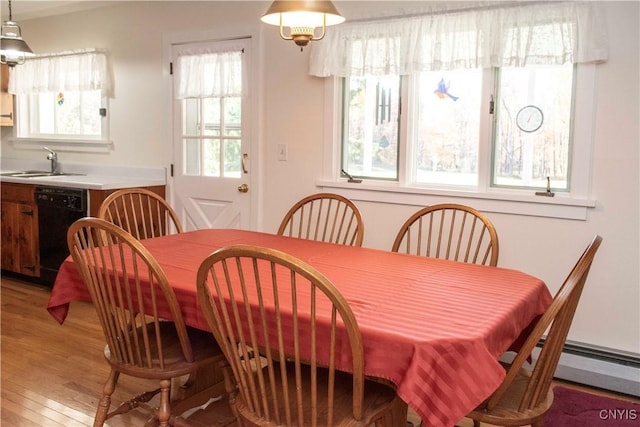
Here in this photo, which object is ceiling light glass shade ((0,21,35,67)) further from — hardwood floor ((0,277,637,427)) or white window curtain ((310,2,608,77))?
white window curtain ((310,2,608,77))

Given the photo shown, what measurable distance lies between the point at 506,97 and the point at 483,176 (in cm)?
44

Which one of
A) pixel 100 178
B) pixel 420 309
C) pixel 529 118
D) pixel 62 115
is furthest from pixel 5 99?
pixel 420 309

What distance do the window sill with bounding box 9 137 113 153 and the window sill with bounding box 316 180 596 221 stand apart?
7.24 ft

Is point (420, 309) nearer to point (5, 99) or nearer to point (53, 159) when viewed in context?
point (53, 159)

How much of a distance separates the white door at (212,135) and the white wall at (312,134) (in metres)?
0.14

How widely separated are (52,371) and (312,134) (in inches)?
80.2

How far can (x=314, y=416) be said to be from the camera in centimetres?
156

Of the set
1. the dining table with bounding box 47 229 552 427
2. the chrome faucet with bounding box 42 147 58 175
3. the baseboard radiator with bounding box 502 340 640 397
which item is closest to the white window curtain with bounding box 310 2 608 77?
the dining table with bounding box 47 229 552 427

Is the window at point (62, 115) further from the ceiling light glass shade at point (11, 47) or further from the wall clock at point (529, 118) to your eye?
the wall clock at point (529, 118)

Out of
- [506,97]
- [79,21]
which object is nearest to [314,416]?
[506,97]

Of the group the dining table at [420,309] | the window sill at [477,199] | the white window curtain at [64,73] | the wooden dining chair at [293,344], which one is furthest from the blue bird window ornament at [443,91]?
the white window curtain at [64,73]

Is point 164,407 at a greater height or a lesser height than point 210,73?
lesser

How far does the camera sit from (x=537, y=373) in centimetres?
170

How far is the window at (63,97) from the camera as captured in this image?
4.87 metres
